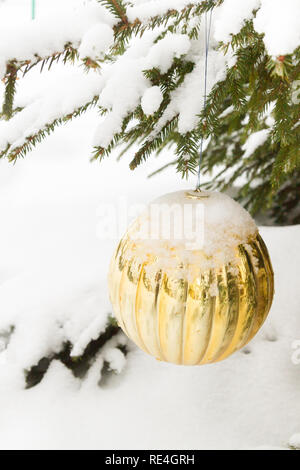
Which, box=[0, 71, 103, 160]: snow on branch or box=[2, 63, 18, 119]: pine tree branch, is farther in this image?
box=[0, 71, 103, 160]: snow on branch

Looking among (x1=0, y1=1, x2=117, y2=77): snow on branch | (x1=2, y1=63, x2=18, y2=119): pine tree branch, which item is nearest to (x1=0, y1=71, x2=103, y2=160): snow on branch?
(x1=2, y1=63, x2=18, y2=119): pine tree branch

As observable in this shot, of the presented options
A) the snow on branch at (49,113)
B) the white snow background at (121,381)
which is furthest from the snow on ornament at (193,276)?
the white snow background at (121,381)

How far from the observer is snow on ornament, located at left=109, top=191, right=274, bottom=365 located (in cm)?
82

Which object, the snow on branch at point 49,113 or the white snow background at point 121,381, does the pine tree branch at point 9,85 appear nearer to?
the snow on branch at point 49,113

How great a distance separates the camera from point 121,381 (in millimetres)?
1826

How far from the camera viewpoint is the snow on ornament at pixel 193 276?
32.3 inches

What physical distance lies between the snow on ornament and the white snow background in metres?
0.74

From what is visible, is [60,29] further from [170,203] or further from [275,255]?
[275,255]

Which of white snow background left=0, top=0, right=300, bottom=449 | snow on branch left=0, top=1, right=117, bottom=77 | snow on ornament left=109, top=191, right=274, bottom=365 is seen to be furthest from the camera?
white snow background left=0, top=0, right=300, bottom=449

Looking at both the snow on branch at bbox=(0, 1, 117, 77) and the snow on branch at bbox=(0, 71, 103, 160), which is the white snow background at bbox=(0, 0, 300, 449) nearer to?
the snow on branch at bbox=(0, 71, 103, 160)

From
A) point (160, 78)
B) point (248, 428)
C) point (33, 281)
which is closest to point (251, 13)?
point (160, 78)

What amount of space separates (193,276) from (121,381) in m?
1.19

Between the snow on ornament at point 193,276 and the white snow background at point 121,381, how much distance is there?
0.74 meters

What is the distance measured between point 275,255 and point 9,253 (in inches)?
63.9
